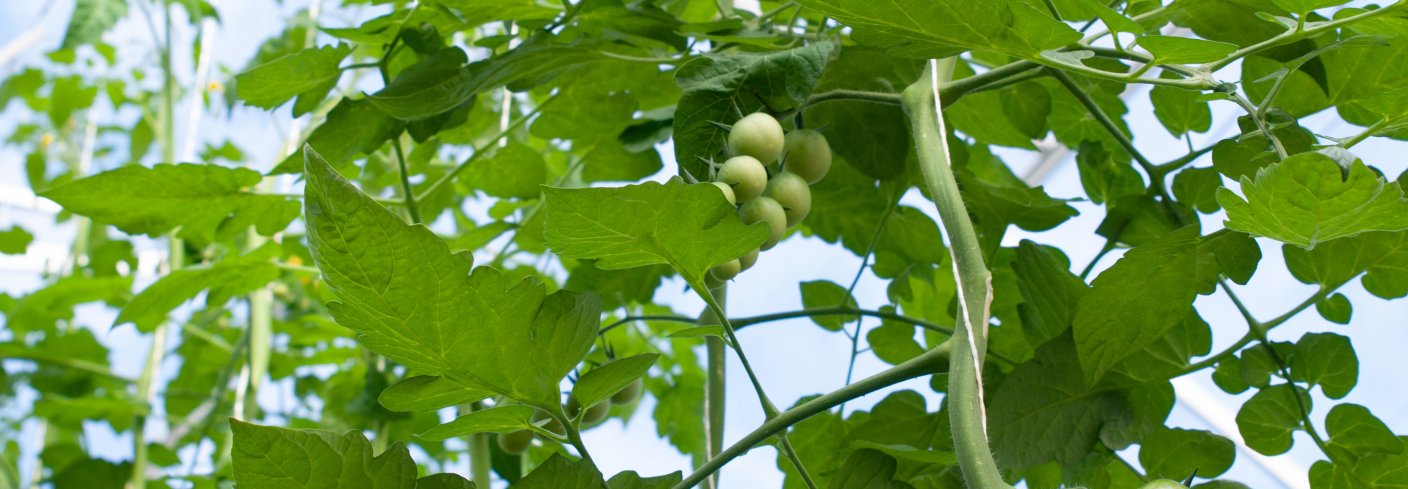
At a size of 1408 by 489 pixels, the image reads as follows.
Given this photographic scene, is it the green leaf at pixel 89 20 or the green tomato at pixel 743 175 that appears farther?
the green leaf at pixel 89 20

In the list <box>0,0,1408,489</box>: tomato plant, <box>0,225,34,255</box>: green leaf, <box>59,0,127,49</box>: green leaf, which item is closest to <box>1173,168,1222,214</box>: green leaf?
<box>0,0,1408,489</box>: tomato plant

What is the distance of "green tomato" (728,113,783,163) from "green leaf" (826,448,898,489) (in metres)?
0.12

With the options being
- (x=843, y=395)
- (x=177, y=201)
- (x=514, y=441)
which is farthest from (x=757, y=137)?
(x=177, y=201)

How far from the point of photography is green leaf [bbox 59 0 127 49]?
101 centimetres

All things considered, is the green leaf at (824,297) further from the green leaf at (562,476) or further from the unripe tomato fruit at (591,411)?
the green leaf at (562,476)

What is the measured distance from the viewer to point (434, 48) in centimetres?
60

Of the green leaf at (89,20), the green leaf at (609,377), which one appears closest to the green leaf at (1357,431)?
the green leaf at (609,377)

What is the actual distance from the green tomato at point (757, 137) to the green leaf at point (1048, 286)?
14 cm

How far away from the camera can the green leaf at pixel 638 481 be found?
1.27 feet

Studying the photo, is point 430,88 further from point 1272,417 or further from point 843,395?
point 1272,417

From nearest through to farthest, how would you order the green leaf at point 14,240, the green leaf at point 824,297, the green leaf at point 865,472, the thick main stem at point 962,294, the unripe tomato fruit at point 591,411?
the thick main stem at point 962,294
the green leaf at point 865,472
the unripe tomato fruit at point 591,411
the green leaf at point 824,297
the green leaf at point 14,240

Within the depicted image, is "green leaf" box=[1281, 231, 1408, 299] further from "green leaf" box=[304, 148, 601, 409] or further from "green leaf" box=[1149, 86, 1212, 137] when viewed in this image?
"green leaf" box=[304, 148, 601, 409]

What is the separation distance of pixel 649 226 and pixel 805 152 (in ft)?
0.44

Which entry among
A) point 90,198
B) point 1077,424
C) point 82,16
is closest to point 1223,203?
point 1077,424
